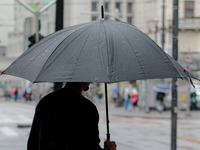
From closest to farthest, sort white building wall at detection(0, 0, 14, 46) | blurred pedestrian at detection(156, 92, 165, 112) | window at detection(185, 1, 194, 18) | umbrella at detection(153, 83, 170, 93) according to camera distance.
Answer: blurred pedestrian at detection(156, 92, 165, 112)
umbrella at detection(153, 83, 170, 93)
window at detection(185, 1, 194, 18)
white building wall at detection(0, 0, 14, 46)

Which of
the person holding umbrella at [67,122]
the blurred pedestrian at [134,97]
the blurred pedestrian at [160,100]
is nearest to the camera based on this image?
the person holding umbrella at [67,122]

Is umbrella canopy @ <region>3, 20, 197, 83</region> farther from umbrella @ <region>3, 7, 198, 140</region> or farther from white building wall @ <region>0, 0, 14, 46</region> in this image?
white building wall @ <region>0, 0, 14, 46</region>

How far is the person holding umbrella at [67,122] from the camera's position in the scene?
11.7 feet

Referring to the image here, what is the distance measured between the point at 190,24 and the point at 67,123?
4772cm

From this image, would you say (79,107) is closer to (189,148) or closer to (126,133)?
(189,148)

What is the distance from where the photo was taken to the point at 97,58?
12.5ft

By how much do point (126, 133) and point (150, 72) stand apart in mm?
15149

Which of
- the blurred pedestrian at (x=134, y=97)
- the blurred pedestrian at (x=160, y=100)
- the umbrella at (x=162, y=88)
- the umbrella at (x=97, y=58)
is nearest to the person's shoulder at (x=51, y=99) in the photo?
the umbrella at (x=97, y=58)

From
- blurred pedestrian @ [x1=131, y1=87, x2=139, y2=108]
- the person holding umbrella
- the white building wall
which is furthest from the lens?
the white building wall

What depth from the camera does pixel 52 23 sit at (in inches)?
3019

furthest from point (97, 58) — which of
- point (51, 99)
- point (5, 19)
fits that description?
point (5, 19)

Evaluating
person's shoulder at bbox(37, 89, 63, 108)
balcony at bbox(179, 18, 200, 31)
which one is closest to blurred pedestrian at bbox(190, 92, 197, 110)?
balcony at bbox(179, 18, 200, 31)

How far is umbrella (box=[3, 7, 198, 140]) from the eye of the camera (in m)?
3.75

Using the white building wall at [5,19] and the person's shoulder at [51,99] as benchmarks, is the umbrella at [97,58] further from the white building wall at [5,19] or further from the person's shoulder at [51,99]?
the white building wall at [5,19]
